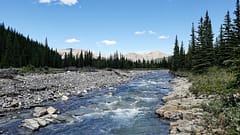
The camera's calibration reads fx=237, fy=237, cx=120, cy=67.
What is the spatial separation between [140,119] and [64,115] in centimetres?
556

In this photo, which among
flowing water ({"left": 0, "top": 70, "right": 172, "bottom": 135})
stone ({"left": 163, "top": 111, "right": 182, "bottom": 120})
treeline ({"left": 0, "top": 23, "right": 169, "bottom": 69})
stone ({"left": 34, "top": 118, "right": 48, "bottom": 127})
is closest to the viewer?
flowing water ({"left": 0, "top": 70, "right": 172, "bottom": 135})

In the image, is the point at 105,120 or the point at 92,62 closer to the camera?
the point at 105,120

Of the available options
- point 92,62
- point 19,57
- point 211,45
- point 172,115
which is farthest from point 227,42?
point 92,62

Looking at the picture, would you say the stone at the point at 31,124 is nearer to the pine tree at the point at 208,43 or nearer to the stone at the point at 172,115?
the stone at the point at 172,115

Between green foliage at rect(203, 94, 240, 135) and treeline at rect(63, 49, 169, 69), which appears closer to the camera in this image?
green foliage at rect(203, 94, 240, 135)

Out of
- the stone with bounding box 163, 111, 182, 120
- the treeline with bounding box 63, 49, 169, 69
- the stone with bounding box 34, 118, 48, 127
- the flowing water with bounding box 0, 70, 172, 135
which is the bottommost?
the flowing water with bounding box 0, 70, 172, 135

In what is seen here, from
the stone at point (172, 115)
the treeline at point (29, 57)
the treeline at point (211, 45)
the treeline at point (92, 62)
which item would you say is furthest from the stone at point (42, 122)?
the treeline at point (92, 62)

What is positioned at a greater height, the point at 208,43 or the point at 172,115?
the point at 208,43

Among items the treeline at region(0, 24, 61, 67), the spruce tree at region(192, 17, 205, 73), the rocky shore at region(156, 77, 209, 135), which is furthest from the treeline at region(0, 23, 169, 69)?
the rocky shore at region(156, 77, 209, 135)

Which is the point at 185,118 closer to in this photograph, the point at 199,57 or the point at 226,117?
the point at 226,117

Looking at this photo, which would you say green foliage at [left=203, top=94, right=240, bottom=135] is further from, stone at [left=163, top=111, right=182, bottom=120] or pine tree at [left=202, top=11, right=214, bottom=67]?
pine tree at [left=202, top=11, right=214, bottom=67]

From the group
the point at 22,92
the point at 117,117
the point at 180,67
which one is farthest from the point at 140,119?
the point at 180,67

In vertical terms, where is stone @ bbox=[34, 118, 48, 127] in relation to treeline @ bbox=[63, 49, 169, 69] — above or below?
below

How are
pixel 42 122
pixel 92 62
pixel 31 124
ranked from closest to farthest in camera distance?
pixel 31 124 → pixel 42 122 → pixel 92 62
